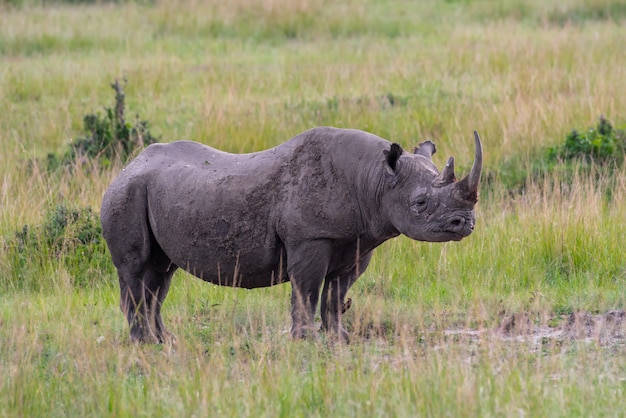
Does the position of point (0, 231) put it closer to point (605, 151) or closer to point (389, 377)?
point (389, 377)

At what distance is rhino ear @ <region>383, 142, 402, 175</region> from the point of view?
616 cm

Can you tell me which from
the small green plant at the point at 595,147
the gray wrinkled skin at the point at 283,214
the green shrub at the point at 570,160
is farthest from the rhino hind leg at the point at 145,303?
the small green plant at the point at 595,147

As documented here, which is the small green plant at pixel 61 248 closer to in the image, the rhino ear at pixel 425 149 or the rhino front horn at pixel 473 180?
the rhino ear at pixel 425 149

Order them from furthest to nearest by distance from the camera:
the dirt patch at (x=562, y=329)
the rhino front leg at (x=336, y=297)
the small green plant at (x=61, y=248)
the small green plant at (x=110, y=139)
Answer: the small green plant at (x=110, y=139), the small green plant at (x=61, y=248), the rhino front leg at (x=336, y=297), the dirt patch at (x=562, y=329)

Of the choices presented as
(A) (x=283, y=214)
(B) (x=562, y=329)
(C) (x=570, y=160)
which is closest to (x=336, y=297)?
(A) (x=283, y=214)

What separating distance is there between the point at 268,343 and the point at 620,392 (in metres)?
1.99

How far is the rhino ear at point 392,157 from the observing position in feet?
20.2

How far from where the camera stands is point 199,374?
5.60 meters

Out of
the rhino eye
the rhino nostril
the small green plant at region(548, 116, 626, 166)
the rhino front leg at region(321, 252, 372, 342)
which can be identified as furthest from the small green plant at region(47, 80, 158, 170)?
the rhino nostril

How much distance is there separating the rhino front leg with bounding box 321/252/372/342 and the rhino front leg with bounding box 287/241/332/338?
1.04 ft

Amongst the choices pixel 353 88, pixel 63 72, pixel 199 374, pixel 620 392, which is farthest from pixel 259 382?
pixel 63 72

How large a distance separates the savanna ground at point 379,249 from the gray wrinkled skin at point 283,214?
0.30 metres

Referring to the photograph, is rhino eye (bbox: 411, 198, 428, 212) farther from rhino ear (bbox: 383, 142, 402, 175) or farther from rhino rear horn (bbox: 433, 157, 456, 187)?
rhino ear (bbox: 383, 142, 402, 175)

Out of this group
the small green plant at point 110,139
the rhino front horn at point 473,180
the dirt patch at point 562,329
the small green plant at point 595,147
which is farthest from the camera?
the small green plant at point 110,139
